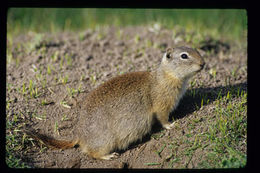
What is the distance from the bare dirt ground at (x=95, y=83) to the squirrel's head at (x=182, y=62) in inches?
24.5

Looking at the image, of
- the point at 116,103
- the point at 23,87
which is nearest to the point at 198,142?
the point at 116,103

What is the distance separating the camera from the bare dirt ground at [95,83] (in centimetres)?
408

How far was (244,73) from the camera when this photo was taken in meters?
5.70

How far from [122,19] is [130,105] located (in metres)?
4.64

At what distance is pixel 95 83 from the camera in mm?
Answer: 5281

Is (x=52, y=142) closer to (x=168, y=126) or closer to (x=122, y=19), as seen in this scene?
(x=168, y=126)

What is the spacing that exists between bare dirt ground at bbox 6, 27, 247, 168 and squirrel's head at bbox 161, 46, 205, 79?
623mm

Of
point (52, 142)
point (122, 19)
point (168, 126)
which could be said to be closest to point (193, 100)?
point (168, 126)

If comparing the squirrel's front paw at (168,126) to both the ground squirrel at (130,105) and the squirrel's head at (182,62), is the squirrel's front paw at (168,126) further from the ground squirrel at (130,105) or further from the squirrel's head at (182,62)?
the squirrel's head at (182,62)

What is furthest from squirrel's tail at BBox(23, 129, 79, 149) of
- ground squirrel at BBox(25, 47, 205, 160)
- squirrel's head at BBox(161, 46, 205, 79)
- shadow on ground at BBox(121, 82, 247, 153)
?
squirrel's head at BBox(161, 46, 205, 79)

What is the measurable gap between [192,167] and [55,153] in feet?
5.99

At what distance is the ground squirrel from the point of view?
411 cm

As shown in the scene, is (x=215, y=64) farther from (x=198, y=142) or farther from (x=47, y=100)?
(x=47, y=100)

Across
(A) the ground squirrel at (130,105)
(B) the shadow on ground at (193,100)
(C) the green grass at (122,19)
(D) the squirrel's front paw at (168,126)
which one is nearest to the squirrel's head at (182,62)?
(A) the ground squirrel at (130,105)
